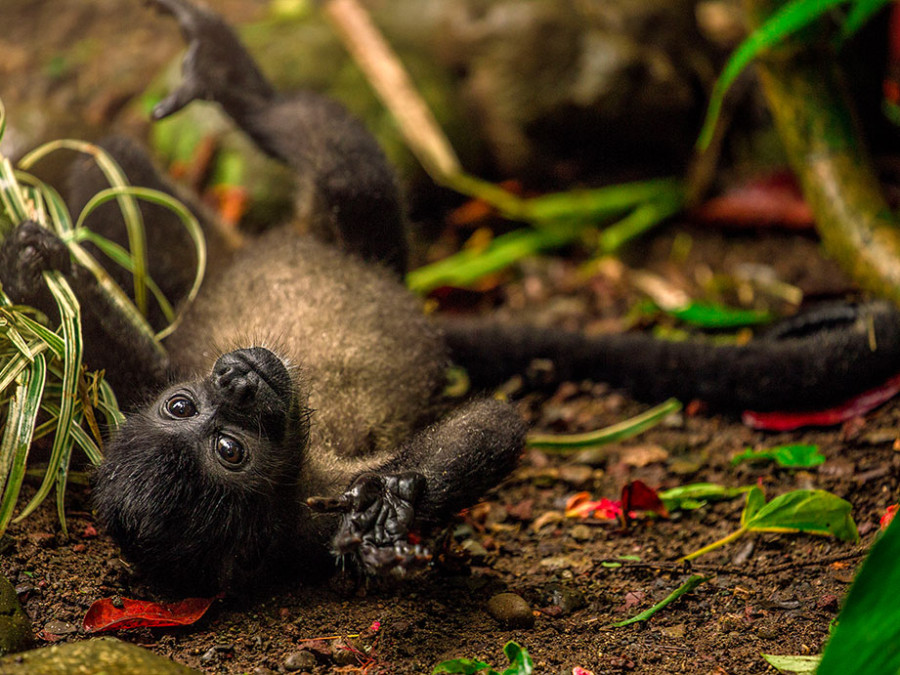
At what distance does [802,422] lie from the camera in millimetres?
3371

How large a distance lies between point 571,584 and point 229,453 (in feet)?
3.54

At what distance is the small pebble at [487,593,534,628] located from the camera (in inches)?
97.2

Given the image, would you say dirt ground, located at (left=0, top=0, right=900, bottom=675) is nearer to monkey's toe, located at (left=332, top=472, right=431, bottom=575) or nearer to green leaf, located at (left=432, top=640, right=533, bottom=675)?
green leaf, located at (left=432, top=640, right=533, bottom=675)

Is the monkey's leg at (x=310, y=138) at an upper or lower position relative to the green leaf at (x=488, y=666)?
upper

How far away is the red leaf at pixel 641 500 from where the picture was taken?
3006 mm

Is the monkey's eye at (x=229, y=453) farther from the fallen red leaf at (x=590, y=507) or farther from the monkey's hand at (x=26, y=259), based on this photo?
the fallen red leaf at (x=590, y=507)

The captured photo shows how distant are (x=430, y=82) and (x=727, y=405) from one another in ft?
9.28

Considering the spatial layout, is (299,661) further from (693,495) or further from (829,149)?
(829,149)

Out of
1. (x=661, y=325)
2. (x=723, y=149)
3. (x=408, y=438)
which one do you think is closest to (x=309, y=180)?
(x=408, y=438)

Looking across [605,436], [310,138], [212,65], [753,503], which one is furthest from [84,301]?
[753,503]

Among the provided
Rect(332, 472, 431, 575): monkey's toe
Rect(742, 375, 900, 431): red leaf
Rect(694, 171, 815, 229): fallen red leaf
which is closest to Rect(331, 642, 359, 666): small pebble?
Rect(332, 472, 431, 575): monkey's toe

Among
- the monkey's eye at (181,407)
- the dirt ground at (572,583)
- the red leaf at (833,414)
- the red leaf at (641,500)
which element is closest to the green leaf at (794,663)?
the dirt ground at (572,583)

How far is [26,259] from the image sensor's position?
9.67 ft

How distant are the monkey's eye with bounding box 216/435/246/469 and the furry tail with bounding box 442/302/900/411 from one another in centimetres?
141
